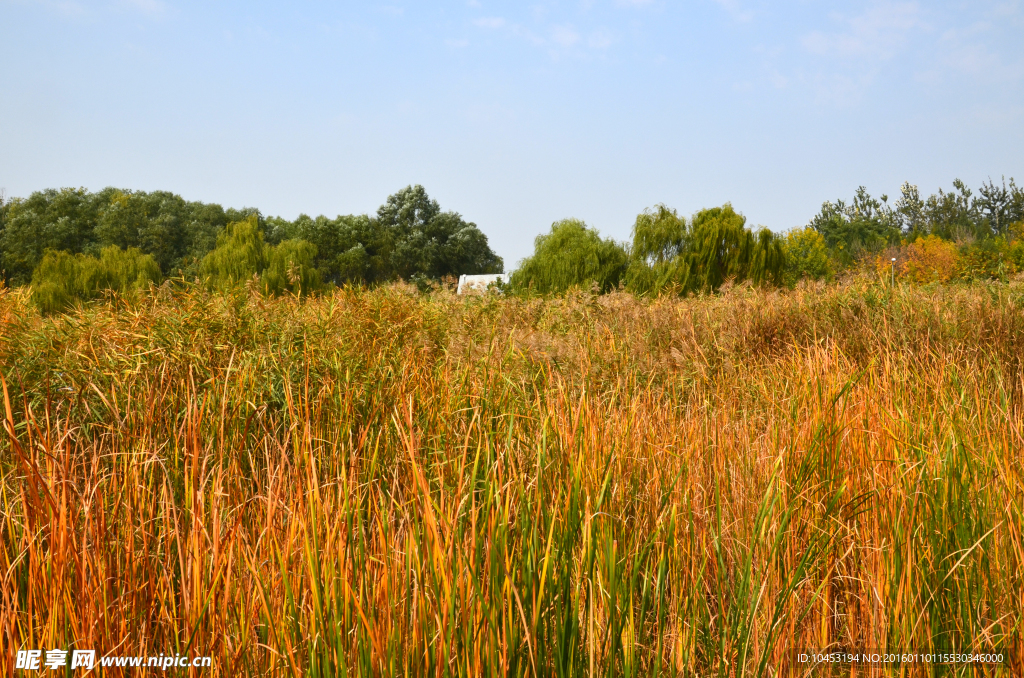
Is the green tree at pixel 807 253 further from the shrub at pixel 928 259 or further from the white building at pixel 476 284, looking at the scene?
the white building at pixel 476 284

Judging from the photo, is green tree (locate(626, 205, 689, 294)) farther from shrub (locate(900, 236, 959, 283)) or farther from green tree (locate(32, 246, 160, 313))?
shrub (locate(900, 236, 959, 283))

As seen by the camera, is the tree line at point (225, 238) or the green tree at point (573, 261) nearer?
the green tree at point (573, 261)

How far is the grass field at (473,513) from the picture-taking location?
157 centimetres

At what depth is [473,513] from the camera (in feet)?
5.16

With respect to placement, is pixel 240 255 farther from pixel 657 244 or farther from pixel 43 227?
pixel 43 227

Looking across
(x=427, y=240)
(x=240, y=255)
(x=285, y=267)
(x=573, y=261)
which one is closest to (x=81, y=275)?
(x=240, y=255)

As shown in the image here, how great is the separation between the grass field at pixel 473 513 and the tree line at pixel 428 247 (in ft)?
6.59

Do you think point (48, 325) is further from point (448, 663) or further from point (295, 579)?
point (448, 663)

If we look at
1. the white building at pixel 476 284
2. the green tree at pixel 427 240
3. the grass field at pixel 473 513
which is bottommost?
the grass field at pixel 473 513

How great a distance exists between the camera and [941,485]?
215 cm

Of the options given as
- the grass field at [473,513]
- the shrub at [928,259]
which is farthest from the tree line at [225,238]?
the shrub at [928,259]

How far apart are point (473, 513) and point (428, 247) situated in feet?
146

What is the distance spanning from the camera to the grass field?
5.14 ft

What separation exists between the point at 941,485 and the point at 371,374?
9.06 feet
